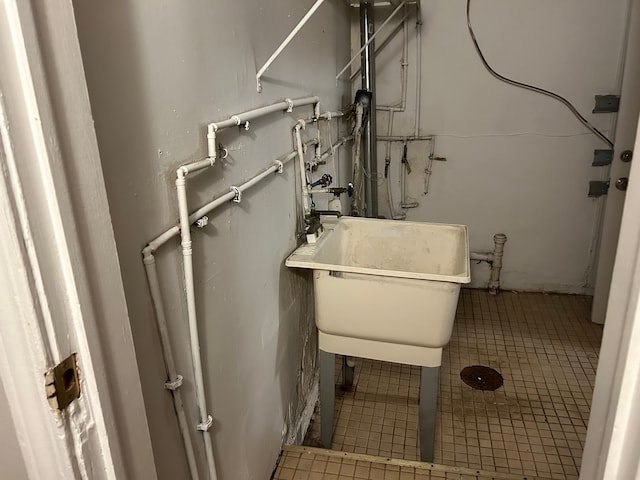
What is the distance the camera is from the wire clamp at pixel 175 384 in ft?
3.17

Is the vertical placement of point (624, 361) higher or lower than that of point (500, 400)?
higher

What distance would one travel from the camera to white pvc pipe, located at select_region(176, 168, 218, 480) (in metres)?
0.93

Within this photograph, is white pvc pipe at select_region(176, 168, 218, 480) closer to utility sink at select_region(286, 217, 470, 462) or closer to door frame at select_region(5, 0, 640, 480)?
Answer: door frame at select_region(5, 0, 640, 480)

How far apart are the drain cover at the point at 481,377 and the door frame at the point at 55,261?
199 centimetres

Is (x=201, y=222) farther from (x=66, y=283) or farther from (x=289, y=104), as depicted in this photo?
(x=289, y=104)

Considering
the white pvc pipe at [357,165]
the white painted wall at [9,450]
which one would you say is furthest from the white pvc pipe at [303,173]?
the white painted wall at [9,450]

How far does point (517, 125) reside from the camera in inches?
114

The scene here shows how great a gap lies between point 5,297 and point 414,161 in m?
2.82

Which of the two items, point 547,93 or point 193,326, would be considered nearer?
point 193,326

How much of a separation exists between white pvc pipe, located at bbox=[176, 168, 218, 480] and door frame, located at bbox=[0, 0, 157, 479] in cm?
31

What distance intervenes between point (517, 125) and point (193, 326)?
2.56m

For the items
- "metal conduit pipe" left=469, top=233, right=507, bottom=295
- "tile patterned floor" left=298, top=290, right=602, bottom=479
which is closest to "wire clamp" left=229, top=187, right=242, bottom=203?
"tile patterned floor" left=298, top=290, right=602, bottom=479

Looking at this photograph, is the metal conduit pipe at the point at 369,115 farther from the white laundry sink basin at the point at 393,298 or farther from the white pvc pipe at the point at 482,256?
the white laundry sink basin at the point at 393,298

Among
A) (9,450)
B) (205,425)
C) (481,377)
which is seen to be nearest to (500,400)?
(481,377)
